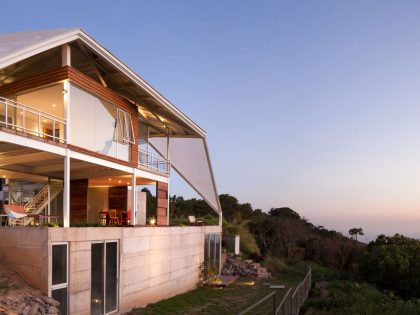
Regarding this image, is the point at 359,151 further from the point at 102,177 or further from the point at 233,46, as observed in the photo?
the point at 102,177

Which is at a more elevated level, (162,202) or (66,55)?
(66,55)

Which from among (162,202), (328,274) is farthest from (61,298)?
(328,274)

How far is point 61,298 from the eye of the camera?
8367mm

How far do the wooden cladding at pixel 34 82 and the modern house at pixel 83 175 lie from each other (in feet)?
0.10

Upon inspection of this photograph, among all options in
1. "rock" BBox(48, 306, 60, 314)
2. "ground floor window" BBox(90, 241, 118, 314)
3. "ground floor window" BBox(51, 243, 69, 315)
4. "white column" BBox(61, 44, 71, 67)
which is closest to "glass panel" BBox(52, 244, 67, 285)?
"ground floor window" BBox(51, 243, 69, 315)

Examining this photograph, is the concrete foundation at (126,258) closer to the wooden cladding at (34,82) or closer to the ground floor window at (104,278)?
the ground floor window at (104,278)

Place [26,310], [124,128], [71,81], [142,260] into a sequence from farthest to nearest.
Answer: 1. [124,128]
2. [142,260]
3. [71,81]
4. [26,310]

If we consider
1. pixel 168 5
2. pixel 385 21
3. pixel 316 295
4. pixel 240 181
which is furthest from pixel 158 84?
pixel 316 295

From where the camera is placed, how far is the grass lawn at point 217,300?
456 inches

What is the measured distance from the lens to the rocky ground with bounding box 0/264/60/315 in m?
6.89

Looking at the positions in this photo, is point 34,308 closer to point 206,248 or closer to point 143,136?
point 143,136

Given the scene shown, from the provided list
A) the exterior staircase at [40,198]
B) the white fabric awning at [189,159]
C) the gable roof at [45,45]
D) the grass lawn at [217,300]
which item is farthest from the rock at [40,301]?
the white fabric awning at [189,159]

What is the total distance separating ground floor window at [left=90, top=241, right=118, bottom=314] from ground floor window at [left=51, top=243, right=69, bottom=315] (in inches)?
40.5

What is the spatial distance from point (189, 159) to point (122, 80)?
7.69 metres
